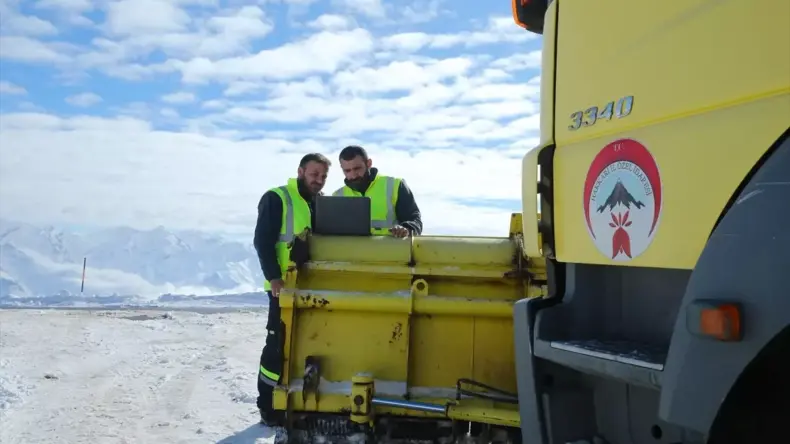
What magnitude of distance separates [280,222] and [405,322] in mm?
1928

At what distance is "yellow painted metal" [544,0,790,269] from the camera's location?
1.70 metres

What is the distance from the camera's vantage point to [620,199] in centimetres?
215

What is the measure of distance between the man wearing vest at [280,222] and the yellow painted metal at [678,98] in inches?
124

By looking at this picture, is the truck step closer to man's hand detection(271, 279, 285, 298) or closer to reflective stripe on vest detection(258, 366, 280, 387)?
reflective stripe on vest detection(258, 366, 280, 387)

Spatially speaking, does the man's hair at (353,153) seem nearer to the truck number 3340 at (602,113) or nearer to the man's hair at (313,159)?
the man's hair at (313,159)

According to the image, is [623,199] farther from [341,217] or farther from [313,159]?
[313,159]

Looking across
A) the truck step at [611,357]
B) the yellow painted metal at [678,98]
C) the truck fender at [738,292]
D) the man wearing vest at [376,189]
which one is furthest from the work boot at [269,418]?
the truck fender at [738,292]

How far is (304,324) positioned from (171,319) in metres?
10.4

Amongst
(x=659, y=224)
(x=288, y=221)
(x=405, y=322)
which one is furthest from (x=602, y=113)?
(x=288, y=221)

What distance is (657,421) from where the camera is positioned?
2230 millimetres

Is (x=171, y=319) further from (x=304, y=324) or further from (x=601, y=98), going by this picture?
(x=601, y=98)

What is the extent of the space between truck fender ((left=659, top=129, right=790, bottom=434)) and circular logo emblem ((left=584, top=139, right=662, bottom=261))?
30 centimetres

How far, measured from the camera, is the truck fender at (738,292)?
152 centimetres

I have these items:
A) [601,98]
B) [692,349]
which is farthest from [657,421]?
[601,98]
